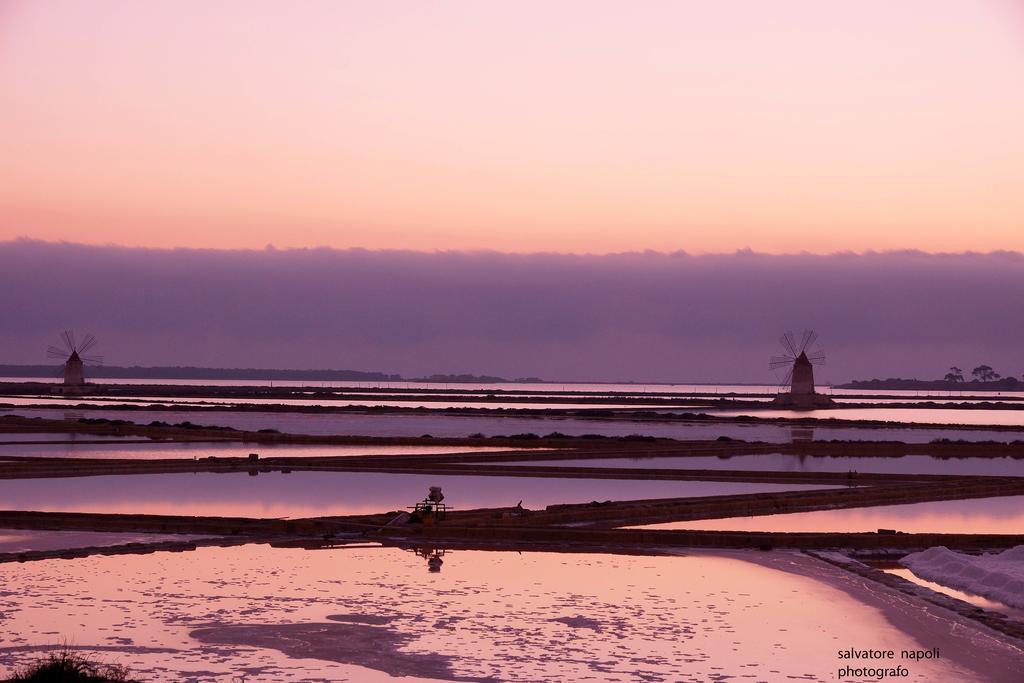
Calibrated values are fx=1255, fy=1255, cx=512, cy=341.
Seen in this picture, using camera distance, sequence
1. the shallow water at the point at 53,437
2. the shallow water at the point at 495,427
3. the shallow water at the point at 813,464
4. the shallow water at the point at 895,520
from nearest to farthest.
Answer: the shallow water at the point at 895,520
the shallow water at the point at 813,464
the shallow water at the point at 53,437
the shallow water at the point at 495,427

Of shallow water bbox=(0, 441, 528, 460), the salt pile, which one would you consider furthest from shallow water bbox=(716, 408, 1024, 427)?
the salt pile

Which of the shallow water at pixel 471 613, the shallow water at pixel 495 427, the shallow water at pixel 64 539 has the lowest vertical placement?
the shallow water at pixel 471 613

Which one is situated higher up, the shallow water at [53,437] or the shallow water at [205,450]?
the shallow water at [53,437]

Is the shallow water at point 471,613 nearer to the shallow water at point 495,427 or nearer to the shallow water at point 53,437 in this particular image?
the shallow water at point 53,437

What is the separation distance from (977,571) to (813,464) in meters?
19.2

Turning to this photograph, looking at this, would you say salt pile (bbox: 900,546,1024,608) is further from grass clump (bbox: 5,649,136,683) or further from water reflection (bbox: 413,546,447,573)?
grass clump (bbox: 5,649,136,683)

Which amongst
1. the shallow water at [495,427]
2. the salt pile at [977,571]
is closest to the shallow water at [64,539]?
the salt pile at [977,571]

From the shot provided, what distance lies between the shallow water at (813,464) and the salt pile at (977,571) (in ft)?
47.9

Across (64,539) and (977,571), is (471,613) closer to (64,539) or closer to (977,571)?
(977,571)

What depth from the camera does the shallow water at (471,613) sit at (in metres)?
8.77

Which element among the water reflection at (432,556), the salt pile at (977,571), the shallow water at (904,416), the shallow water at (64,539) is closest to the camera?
the salt pile at (977,571)

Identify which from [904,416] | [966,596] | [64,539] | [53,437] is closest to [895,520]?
[966,596]

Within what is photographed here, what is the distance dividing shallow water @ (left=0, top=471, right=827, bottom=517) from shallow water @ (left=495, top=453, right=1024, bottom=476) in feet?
15.9

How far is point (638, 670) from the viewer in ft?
28.2
